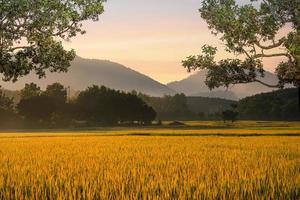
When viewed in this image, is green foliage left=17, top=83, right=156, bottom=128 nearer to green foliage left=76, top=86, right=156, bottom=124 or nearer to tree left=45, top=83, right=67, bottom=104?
green foliage left=76, top=86, right=156, bottom=124

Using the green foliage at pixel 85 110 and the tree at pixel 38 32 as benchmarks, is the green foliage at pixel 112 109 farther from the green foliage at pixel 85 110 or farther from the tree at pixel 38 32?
the tree at pixel 38 32

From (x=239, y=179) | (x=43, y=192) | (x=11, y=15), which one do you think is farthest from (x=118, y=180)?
(x=11, y=15)

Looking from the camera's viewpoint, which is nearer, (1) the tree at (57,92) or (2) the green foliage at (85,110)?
(2) the green foliage at (85,110)

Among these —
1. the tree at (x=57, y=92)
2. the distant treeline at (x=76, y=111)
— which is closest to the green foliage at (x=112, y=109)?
the distant treeline at (x=76, y=111)

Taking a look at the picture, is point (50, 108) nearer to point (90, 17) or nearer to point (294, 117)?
point (294, 117)

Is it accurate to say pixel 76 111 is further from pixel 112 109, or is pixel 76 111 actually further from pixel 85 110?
pixel 112 109

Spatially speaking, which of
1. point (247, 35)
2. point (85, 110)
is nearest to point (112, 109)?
point (85, 110)

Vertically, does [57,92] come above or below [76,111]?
above

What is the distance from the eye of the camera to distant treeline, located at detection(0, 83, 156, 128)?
139625 millimetres

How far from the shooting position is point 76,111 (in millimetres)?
144625

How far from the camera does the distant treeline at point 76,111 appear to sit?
458 ft

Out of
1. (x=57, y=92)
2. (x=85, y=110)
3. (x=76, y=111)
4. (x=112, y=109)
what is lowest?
(x=76, y=111)

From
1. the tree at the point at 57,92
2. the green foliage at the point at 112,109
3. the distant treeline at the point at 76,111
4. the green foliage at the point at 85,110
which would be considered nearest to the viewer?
the distant treeline at the point at 76,111

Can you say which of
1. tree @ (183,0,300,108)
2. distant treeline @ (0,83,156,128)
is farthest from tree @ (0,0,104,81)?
distant treeline @ (0,83,156,128)
